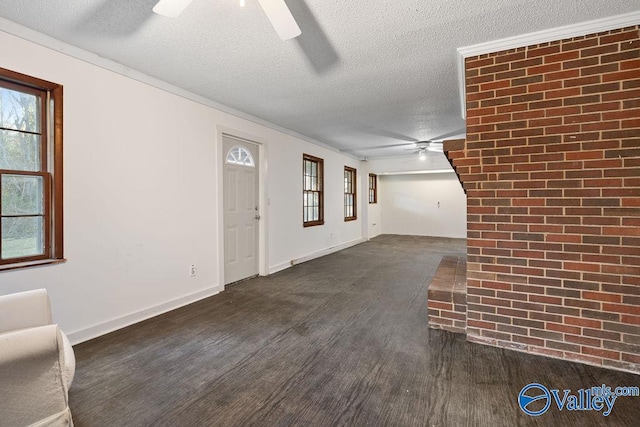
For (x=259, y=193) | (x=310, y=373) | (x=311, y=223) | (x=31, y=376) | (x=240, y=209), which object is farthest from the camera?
(x=311, y=223)

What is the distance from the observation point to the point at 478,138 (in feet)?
7.77

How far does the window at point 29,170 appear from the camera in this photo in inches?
82.0

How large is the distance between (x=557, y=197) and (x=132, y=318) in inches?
144

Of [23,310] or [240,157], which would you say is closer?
[23,310]

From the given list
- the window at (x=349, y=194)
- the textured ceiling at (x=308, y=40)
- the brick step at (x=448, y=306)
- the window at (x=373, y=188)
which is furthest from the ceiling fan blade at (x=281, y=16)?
the window at (x=373, y=188)

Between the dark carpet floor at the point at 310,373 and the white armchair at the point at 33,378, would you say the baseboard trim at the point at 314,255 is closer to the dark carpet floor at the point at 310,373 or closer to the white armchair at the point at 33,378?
the dark carpet floor at the point at 310,373

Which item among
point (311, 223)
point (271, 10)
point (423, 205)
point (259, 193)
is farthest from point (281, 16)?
point (423, 205)

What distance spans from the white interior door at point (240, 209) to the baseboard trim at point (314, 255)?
40cm

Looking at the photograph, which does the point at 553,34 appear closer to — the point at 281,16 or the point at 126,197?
the point at 281,16

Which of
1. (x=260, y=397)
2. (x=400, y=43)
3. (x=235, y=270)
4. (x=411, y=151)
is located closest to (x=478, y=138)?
(x=400, y=43)

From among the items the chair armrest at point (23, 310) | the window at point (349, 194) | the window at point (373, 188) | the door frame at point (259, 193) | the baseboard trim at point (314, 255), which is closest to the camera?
the chair armrest at point (23, 310)

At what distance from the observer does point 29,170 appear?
2.19m

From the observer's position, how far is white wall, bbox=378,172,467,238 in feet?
28.6

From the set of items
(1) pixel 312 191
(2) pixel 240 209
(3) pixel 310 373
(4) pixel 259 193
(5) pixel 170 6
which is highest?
(5) pixel 170 6
